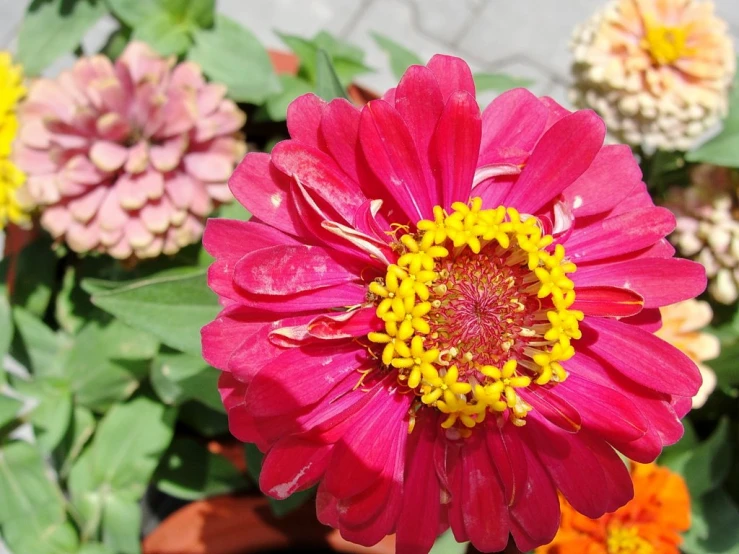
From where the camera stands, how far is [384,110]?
0.51m

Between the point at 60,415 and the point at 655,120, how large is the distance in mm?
866

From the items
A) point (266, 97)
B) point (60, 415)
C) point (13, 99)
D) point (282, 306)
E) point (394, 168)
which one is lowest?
point (60, 415)

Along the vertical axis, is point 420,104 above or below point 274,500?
above

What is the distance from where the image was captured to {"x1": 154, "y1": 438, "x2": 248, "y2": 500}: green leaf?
0.98m

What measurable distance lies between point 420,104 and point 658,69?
0.53m

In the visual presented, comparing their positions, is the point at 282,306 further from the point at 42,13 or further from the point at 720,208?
the point at 42,13

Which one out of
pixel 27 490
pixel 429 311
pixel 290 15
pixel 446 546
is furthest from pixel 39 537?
pixel 290 15

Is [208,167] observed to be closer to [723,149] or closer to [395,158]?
[395,158]

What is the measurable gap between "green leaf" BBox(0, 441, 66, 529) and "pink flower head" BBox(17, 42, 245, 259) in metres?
Result: 0.33

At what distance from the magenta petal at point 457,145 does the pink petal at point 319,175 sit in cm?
7

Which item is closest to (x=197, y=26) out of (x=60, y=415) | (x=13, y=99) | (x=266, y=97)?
(x=266, y=97)

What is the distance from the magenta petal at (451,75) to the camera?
55cm

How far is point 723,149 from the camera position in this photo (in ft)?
2.97

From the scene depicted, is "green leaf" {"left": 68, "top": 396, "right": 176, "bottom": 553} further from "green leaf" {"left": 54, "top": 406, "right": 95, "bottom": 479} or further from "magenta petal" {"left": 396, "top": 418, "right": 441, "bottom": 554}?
"magenta petal" {"left": 396, "top": 418, "right": 441, "bottom": 554}
